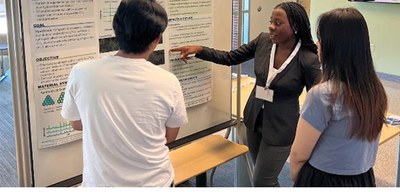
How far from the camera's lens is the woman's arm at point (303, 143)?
157cm

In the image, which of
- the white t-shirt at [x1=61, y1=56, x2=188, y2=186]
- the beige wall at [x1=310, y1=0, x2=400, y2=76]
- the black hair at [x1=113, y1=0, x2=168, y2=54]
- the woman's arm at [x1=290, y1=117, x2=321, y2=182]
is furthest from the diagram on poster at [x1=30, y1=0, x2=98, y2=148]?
the beige wall at [x1=310, y1=0, x2=400, y2=76]

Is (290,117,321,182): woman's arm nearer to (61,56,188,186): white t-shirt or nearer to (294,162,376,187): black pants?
(294,162,376,187): black pants

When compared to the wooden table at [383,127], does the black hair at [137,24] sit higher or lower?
higher

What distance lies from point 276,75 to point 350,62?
673mm

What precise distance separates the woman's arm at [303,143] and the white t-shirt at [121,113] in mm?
424

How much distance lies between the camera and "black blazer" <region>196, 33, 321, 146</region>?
2145mm

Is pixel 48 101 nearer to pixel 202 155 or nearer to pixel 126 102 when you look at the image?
pixel 126 102

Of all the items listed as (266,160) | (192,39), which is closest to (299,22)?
(192,39)

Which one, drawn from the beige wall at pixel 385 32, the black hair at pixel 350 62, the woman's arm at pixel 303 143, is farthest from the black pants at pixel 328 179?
the beige wall at pixel 385 32

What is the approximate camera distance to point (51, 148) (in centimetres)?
175

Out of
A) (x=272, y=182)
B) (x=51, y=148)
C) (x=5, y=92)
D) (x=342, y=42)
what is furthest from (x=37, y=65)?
(x=5, y=92)

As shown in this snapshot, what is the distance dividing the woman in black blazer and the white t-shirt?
29.4 inches

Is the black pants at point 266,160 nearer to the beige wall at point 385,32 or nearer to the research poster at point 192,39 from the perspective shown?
the research poster at point 192,39
